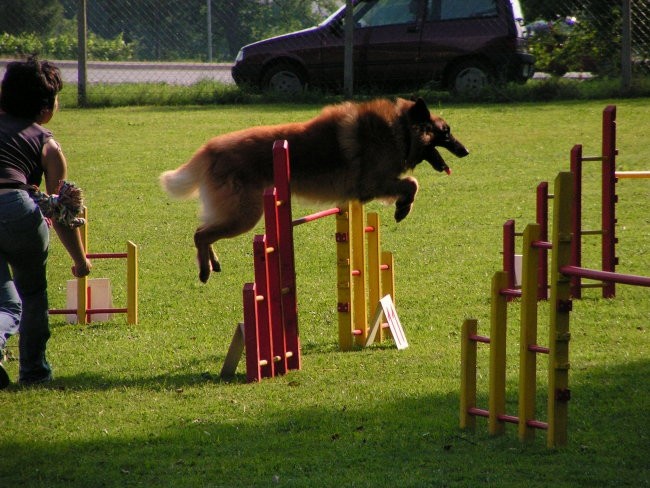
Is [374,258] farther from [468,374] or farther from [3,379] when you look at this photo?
[3,379]

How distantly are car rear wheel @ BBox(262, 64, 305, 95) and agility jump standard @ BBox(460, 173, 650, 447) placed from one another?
13.3 metres

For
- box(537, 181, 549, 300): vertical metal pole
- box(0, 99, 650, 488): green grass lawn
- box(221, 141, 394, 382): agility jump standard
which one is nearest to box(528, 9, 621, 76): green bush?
box(0, 99, 650, 488): green grass lawn

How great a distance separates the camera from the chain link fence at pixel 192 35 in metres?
18.1

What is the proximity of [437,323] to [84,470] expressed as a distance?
13.1 ft

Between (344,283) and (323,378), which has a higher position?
(344,283)

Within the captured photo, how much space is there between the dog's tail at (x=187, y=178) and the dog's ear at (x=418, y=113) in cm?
171

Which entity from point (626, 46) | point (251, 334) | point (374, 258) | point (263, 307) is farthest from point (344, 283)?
point (626, 46)


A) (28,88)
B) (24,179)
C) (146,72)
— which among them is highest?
(146,72)

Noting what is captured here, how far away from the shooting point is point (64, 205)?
5.76 metres

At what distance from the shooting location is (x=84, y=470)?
4.79m

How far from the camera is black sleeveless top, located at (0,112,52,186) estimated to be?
19.1 feet

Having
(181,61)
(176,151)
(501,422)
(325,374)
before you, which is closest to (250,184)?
A: (325,374)

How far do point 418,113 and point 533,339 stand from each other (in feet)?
11.4

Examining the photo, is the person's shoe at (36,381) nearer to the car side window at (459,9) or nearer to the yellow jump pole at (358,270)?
the yellow jump pole at (358,270)
